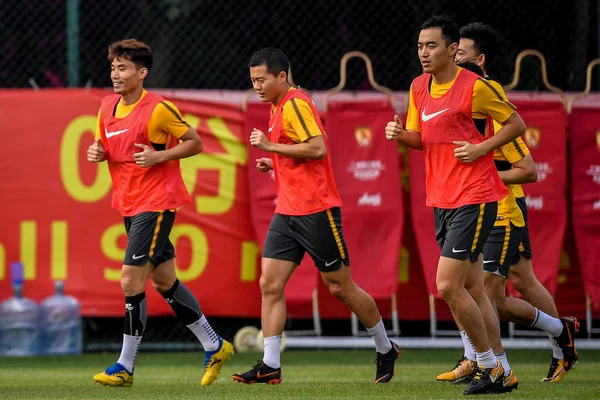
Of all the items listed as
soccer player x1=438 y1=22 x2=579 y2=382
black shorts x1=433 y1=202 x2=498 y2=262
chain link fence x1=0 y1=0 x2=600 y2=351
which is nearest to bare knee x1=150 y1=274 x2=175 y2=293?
soccer player x1=438 y1=22 x2=579 y2=382

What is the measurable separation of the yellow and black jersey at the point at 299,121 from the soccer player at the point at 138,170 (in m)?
0.63

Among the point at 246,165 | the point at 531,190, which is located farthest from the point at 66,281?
the point at 531,190

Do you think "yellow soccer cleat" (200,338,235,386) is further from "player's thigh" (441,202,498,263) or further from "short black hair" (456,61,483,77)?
"short black hair" (456,61,483,77)

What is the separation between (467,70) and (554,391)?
1.94m

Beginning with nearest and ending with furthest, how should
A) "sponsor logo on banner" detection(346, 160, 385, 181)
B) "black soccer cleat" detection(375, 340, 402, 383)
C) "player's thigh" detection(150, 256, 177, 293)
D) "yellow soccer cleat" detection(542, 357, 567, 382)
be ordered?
"black soccer cleat" detection(375, 340, 402, 383) → "player's thigh" detection(150, 256, 177, 293) → "yellow soccer cleat" detection(542, 357, 567, 382) → "sponsor logo on banner" detection(346, 160, 385, 181)

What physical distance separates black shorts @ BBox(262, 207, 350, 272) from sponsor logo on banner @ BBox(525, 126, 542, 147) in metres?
3.48

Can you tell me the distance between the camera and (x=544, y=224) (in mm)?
10383

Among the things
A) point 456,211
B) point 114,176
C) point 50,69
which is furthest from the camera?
point 50,69

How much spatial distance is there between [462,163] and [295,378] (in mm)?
2524

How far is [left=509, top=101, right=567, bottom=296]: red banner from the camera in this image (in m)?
10.4

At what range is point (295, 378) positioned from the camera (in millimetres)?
8430

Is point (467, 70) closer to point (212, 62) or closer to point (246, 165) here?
point (246, 165)

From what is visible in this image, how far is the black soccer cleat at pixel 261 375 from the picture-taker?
7.21 metres

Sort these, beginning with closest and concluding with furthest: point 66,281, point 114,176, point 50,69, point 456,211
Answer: point 456,211 → point 114,176 → point 66,281 → point 50,69
